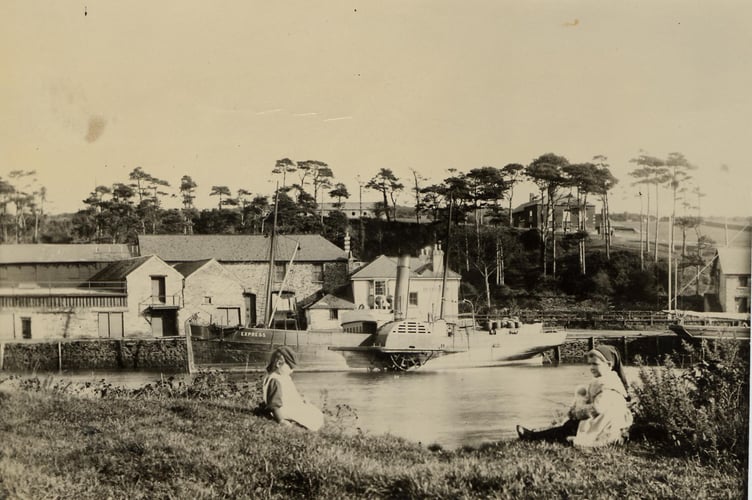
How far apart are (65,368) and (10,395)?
37 centimetres

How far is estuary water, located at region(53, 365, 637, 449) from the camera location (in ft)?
15.3

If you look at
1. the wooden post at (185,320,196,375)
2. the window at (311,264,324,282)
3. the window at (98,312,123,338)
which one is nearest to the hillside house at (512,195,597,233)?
the window at (311,264,324,282)

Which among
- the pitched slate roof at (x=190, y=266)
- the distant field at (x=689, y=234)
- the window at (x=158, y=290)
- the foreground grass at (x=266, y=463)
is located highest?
the distant field at (x=689, y=234)

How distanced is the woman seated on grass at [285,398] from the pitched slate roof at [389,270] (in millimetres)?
782

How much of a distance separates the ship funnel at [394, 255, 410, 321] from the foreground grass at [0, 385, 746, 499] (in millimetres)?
1074

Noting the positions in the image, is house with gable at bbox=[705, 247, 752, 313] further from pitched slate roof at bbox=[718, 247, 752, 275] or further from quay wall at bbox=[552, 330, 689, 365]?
quay wall at bbox=[552, 330, 689, 365]

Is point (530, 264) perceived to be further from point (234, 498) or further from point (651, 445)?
point (234, 498)

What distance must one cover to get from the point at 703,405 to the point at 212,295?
3436mm

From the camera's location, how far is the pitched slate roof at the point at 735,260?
4762mm

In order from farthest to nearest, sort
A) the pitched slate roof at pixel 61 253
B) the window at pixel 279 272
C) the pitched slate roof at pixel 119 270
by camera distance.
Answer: the window at pixel 279 272
the pitched slate roof at pixel 119 270
the pitched slate roof at pixel 61 253

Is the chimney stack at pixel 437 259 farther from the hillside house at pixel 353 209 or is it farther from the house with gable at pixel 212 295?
the house with gable at pixel 212 295

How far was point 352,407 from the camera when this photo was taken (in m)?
4.68

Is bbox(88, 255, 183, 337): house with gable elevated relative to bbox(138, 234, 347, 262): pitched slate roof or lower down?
lower down

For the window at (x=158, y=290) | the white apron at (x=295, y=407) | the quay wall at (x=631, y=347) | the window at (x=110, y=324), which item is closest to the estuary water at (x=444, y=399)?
the white apron at (x=295, y=407)
